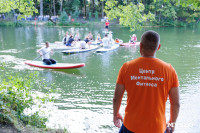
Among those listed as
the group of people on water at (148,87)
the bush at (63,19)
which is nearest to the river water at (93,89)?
the group of people on water at (148,87)

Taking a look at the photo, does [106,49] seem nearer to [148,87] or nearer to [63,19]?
[148,87]

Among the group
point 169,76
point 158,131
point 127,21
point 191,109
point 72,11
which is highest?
point 72,11

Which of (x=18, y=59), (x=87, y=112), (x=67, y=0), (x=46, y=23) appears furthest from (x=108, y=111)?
(x=67, y=0)

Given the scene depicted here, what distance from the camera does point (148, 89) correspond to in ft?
6.83

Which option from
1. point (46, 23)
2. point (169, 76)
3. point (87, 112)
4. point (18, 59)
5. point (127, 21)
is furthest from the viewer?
point (46, 23)

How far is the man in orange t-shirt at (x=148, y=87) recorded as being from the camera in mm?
2080

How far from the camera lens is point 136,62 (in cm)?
212

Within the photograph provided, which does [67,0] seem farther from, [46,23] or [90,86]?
[90,86]

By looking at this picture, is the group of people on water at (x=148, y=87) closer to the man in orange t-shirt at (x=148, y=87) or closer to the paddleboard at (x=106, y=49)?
the man in orange t-shirt at (x=148, y=87)

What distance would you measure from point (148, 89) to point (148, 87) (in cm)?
2

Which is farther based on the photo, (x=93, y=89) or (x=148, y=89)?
Answer: (x=93, y=89)

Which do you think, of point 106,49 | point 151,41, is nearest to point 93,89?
point 151,41

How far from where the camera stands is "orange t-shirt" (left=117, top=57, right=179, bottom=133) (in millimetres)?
2078

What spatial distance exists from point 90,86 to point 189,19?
145 ft
